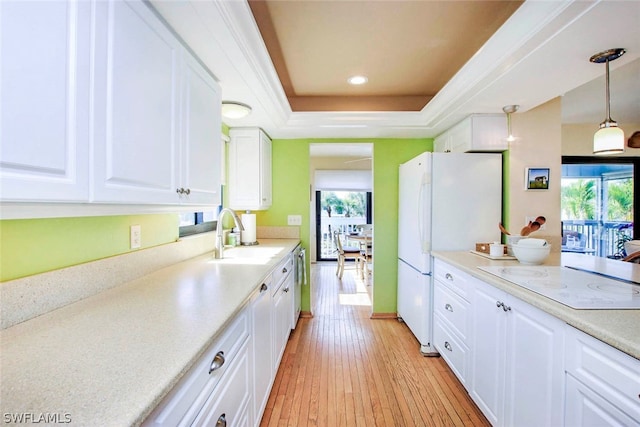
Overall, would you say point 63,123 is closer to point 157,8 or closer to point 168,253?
point 157,8

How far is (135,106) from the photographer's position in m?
1.02

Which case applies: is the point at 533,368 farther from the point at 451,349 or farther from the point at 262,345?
the point at 262,345

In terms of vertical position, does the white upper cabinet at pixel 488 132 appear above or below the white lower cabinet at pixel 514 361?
above

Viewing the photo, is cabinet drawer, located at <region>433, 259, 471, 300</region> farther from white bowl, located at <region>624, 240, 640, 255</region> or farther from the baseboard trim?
white bowl, located at <region>624, 240, 640, 255</region>

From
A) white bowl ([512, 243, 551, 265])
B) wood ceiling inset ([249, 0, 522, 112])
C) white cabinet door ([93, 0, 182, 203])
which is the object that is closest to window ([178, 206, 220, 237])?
white cabinet door ([93, 0, 182, 203])

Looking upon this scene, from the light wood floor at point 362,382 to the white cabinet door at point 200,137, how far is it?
1.45 m

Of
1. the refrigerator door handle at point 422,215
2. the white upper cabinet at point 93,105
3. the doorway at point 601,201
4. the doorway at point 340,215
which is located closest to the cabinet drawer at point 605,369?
the refrigerator door handle at point 422,215

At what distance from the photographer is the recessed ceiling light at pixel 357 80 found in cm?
252

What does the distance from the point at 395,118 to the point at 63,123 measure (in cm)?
263

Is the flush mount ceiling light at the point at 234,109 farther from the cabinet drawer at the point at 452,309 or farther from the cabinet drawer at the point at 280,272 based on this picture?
the cabinet drawer at the point at 452,309

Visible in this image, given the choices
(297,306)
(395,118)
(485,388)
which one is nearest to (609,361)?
(485,388)

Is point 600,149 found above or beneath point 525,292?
above

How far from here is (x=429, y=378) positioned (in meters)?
2.16

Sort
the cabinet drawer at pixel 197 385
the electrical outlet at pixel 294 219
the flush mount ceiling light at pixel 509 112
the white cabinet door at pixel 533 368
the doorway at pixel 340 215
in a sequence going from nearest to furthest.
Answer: the cabinet drawer at pixel 197 385 → the white cabinet door at pixel 533 368 → the flush mount ceiling light at pixel 509 112 → the electrical outlet at pixel 294 219 → the doorway at pixel 340 215
